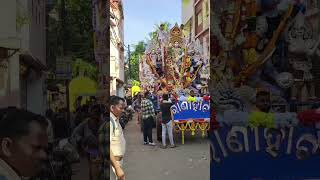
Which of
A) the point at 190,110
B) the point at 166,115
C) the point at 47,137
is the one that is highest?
the point at 47,137

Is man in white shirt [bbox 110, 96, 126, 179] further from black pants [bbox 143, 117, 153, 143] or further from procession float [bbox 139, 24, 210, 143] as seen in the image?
procession float [bbox 139, 24, 210, 143]

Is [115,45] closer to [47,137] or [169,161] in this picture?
[169,161]

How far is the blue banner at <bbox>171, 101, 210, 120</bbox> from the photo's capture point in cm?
1394

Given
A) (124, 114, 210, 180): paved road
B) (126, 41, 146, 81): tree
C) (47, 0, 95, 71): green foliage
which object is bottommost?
(124, 114, 210, 180): paved road

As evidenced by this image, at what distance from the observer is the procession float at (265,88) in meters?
3.95

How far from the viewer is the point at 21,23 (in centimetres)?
319

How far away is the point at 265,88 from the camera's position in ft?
13.2

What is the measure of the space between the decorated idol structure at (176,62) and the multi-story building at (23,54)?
1499cm

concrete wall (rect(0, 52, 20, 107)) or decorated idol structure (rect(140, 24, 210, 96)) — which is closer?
concrete wall (rect(0, 52, 20, 107))

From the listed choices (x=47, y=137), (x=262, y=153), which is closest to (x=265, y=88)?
(x=262, y=153)

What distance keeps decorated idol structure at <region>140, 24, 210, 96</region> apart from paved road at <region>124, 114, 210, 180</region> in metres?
3.50

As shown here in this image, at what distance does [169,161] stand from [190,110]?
270 centimetres

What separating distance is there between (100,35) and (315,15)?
1.55 meters

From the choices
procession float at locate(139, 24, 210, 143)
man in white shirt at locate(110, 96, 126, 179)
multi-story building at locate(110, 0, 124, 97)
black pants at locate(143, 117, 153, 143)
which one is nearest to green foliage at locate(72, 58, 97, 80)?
multi-story building at locate(110, 0, 124, 97)
